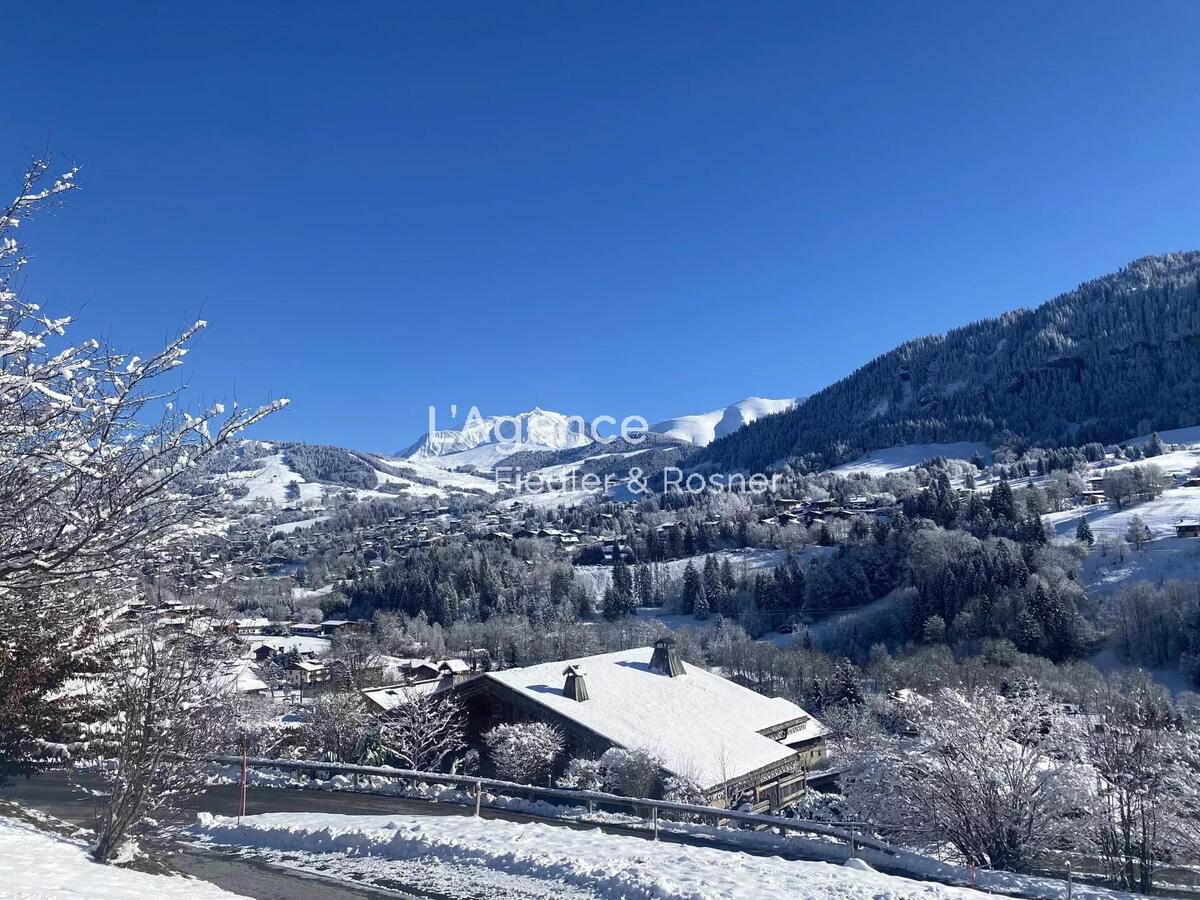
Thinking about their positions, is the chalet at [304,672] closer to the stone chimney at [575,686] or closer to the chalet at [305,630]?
the chalet at [305,630]

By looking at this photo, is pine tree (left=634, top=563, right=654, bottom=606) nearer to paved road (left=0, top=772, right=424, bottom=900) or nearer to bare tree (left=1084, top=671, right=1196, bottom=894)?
bare tree (left=1084, top=671, right=1196, bottom=894)

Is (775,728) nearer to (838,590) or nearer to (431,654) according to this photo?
(431,654)

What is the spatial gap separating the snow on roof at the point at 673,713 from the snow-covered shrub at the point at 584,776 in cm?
183

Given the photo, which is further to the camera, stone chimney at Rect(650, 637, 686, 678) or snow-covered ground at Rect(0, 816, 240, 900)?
stone chimney at Rect(650, 637, 686, 678)

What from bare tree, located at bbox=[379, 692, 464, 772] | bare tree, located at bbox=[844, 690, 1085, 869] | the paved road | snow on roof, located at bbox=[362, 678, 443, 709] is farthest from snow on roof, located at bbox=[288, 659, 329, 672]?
bare tree, located at bbox=[844, 690, 1085, 869]

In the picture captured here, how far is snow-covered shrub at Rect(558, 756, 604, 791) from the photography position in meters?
23.8

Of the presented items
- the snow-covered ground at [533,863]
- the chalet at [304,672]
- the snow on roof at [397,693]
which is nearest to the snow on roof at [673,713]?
the snow on roof at [397,693]

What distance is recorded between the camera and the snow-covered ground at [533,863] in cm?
907

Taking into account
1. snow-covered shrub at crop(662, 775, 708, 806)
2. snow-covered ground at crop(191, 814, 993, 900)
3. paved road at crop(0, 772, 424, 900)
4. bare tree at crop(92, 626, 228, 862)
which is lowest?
snow-covered shrub at crop(662, 775, 708, 806)

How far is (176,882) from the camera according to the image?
28.7ft

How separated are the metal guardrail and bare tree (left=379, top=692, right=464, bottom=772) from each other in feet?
21.8

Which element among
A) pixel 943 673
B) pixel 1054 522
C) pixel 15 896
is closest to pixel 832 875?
pixel 15 896

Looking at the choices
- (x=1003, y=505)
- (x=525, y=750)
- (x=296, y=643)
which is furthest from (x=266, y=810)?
(x=1003, y=505)

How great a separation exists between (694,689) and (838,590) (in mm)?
68208
